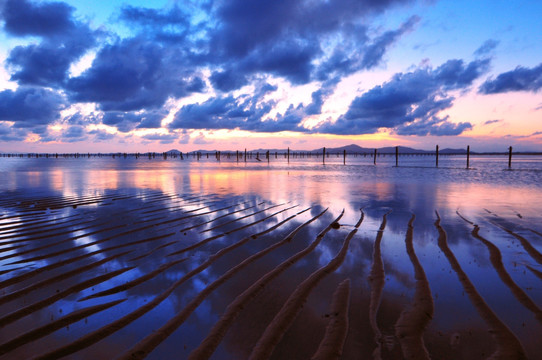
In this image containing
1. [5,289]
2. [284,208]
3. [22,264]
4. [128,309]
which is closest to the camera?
[128,309]

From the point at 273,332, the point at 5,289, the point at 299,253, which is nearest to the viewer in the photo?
the point at 273,332

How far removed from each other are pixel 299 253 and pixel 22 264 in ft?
13.1

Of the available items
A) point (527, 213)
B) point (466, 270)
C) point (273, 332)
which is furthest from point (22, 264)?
point (527, 213)

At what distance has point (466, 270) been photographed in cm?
430

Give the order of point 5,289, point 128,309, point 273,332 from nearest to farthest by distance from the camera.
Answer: point 273,332 < point 128,309 < point 5,289

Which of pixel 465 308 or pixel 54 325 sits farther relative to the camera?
pixel 465 308

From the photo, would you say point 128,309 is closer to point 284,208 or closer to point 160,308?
point 160,308

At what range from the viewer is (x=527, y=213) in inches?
341

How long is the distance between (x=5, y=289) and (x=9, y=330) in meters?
1.14

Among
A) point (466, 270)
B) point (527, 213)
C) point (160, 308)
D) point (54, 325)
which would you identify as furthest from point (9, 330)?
point (527, 213)

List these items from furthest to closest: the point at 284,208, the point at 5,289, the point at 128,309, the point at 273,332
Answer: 1. the point at 284,208
2. the point at 5,289
3. the point at 128,309
4. the point at 273,332

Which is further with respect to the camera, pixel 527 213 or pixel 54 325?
pixel 527 213

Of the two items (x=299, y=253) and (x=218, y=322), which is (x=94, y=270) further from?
(x=299, y=253)

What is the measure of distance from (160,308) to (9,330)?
1.26m
